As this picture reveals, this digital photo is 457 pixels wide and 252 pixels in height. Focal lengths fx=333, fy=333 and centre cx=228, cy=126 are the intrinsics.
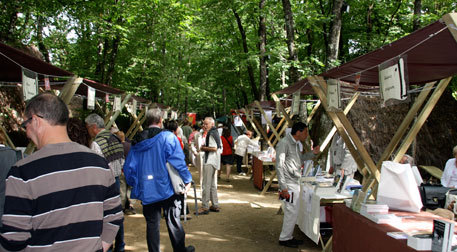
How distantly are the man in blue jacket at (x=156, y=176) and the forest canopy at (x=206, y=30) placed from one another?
18.9 ft

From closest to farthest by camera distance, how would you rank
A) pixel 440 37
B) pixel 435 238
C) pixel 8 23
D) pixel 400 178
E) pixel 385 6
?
1. pixel 435 238
2. pixel 440 37
3. pixel 400 178
4. pixel 8 23
5. pixel 385 6

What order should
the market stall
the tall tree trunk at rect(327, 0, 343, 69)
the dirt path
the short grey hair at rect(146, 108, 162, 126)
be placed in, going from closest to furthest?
the market stall
the short grey hair at rect(146, 108, 162, 126)
the dirt path
the tall tree trunk at rect(327, 0, 343, 69)

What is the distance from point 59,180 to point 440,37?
353 centimetres

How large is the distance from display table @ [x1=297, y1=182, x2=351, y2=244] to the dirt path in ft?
1.70

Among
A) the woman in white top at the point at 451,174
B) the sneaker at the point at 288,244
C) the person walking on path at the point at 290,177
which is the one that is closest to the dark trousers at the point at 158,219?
the person walking on path at the point at 290,177

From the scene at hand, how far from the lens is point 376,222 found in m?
3.45

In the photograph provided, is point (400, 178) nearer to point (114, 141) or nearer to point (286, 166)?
point (286, 166)

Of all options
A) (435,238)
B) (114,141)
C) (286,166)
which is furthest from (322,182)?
(114,141)

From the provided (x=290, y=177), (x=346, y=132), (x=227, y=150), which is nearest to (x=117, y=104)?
(x=227, y=150)

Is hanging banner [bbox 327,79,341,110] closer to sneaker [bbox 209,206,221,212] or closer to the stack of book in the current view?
the stack of book

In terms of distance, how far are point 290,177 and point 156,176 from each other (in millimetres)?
2437

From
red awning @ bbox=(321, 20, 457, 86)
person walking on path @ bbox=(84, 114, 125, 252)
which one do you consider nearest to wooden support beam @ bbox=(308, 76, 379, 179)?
red awning @ bbox=(321, 20, 457, 86)

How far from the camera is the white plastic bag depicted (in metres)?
3.66

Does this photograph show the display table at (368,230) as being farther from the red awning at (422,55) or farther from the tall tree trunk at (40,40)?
the tall tree trunk at (40,40)
